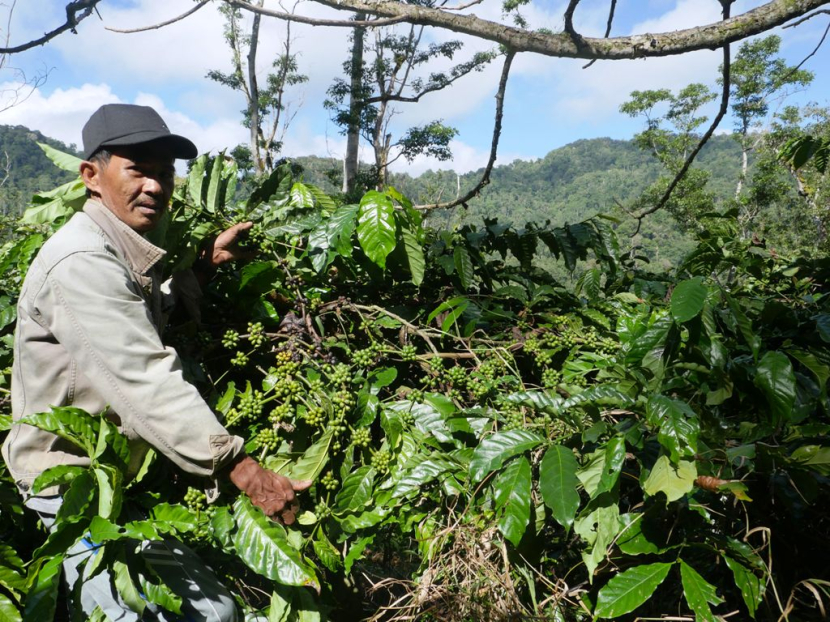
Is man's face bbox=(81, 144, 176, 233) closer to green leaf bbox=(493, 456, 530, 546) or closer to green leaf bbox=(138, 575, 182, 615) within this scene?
green leaf bbox=(138, 575, 182, 615)

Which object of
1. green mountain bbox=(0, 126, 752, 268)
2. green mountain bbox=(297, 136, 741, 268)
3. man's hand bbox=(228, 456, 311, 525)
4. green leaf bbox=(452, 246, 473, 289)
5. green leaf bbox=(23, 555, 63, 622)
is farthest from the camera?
green mountain bbox=(297, 136, 741, 268)

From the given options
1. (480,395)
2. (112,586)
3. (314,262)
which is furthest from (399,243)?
(112,586)

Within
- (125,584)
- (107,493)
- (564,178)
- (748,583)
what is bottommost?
(748,583)

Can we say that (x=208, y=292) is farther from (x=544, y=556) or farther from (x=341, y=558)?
(x=544, y=556)

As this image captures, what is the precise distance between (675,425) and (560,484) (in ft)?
0.90

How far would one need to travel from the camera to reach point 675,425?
3.94 feet

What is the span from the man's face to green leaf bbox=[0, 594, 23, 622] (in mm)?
904

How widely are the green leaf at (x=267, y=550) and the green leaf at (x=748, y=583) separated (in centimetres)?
93

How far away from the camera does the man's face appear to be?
156 cm

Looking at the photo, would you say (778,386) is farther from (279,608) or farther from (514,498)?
(279,608)

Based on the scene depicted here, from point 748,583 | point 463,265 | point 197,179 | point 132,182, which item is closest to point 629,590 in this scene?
point 748,583

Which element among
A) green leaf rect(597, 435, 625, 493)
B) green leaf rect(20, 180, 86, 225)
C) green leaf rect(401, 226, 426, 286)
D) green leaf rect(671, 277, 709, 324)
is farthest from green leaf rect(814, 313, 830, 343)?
green leaf rect(20, 180, 86, 225)

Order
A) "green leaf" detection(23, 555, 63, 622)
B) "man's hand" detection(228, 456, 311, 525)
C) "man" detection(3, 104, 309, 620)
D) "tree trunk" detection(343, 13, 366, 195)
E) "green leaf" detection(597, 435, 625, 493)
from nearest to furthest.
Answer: "green leaf" detection(23, 555, 63, 622) → "green leaf" detection(597, 435, 625, 493) → "man" detection(3, 104, 309, 620) → "man's hand" detection(228, 456, 311, 525) → "tree trunk" detection(343, 13, 366, 195)

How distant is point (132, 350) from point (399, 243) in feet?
2.86
